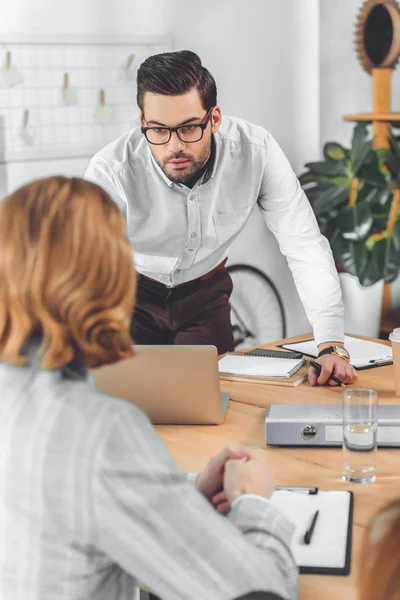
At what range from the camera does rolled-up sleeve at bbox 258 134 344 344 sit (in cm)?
235

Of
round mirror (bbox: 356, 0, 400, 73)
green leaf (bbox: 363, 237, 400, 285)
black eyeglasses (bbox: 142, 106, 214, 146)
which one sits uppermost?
round mirror (bbox: 356, 0, 400, 73)

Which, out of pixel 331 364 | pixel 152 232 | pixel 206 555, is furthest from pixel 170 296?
pixel 206 555

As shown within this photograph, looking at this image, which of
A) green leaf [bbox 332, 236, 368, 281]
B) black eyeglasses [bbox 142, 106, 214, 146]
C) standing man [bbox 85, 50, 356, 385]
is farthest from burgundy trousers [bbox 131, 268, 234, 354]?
green leaf [bbox 332, 236, 368, 281]

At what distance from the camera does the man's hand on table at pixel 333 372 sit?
1959 millimetres

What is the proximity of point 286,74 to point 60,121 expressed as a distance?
4.66 feet

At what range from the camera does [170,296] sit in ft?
8.01

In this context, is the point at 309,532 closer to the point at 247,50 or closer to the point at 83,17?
the point at 83,17

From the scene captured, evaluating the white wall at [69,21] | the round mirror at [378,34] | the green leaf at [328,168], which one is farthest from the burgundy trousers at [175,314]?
the round mirror at [378,34]

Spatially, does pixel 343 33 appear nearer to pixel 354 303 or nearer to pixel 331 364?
pixel 354 303

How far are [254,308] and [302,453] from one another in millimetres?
2749

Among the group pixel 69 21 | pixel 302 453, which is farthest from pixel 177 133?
pixel 69 21

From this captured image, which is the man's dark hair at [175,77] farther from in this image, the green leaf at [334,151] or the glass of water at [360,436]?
the green leaf at [334,151]

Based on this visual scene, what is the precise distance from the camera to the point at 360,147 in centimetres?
399

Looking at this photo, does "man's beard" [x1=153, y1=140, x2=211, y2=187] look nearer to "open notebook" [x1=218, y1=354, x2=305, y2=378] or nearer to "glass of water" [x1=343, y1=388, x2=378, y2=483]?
A: "open notebook" [x1=218, y1=354, x2=305, y2=378]
